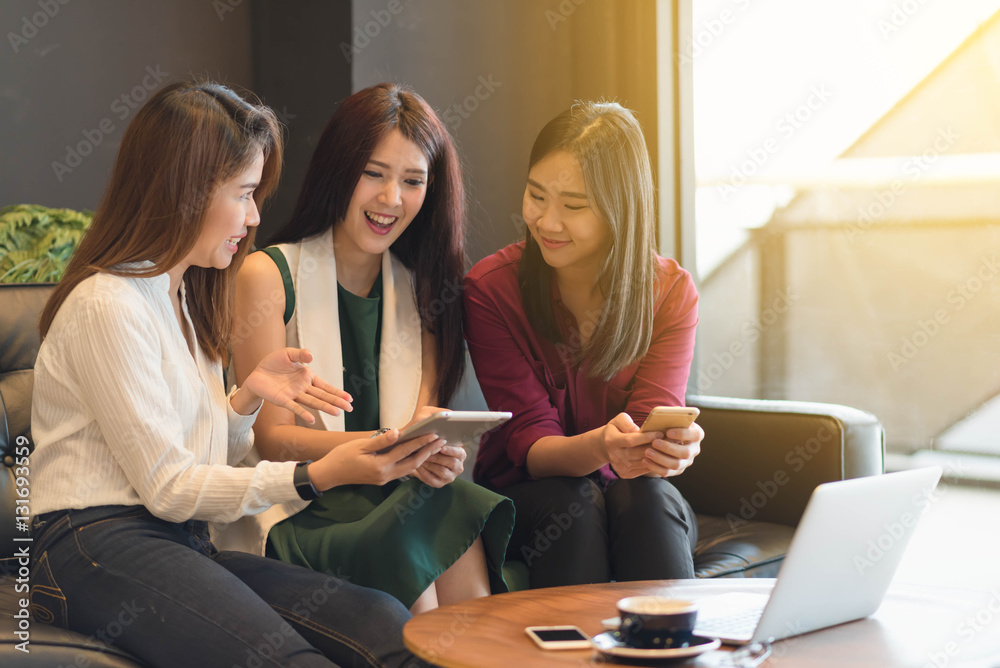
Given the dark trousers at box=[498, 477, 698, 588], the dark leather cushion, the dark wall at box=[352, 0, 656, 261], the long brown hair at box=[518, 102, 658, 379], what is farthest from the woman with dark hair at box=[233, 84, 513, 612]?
the dark wall at box=[352, 0, 656, 261]

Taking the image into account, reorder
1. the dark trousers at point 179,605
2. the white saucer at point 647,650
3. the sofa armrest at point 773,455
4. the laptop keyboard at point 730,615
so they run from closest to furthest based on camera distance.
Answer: the white saucer at point 647,650
the laptop keyboard at point 730,615
the dark trousers at point 179,605
the sofa armrest at point 773,455

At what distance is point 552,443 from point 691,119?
57.6 inches

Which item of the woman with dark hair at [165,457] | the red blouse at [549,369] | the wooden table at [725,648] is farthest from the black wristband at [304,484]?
the red blouse at [549,369]

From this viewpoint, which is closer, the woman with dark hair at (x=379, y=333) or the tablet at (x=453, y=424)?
the tablet at (x=453, y=424)

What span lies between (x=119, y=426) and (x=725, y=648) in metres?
0.86

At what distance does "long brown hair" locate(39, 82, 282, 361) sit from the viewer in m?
1.38

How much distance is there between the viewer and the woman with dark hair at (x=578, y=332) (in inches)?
67.4

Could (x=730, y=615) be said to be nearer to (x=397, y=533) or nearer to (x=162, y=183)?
(x=397, y=533)

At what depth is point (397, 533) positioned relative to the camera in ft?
4.90

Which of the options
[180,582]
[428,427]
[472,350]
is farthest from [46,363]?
[472,350]

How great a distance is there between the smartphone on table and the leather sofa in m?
0.81

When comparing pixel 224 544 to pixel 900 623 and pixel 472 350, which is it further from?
pixel 900 623

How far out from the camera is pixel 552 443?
5.89ft

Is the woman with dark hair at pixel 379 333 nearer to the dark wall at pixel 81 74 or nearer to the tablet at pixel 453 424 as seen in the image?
the tablet at pixel 453 424
